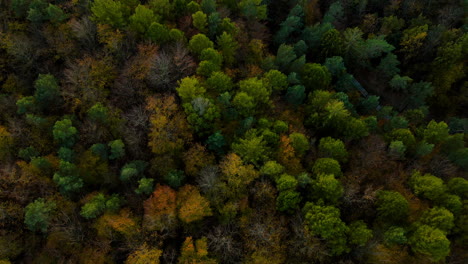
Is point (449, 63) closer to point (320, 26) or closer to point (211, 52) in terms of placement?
point (320, 26)

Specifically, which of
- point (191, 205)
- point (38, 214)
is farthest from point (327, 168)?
point (38, 214)

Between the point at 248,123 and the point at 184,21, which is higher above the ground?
the point at 184,21

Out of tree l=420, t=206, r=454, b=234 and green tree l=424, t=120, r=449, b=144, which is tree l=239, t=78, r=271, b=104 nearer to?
tree l=420, t=206, r=454, b=234

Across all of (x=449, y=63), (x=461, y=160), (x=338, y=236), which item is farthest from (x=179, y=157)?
(x=449, y=63)

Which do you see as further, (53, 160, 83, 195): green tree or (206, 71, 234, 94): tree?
(206, 71, 234, 94): tree

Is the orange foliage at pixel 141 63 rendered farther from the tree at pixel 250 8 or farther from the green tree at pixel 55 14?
the tree at pixel 250 8

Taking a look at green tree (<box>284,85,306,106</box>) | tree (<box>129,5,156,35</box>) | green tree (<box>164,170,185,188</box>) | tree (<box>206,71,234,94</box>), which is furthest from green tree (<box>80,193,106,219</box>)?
green tree (<box>284,85,306,106</box>)
